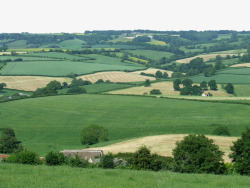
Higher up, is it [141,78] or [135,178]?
[135,178]

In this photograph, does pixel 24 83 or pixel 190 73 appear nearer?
pixel 24 83

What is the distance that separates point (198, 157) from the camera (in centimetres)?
3384

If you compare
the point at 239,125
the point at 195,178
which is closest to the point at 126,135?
the point at 239,125

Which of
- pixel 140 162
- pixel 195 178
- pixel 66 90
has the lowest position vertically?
pixel 66 90

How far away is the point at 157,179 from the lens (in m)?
24.6

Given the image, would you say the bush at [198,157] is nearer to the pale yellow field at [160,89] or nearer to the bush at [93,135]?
the bush at [93,135]

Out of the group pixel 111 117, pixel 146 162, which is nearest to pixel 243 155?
pixel 146 162

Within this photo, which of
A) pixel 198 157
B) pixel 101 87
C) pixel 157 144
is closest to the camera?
pixel 198 157

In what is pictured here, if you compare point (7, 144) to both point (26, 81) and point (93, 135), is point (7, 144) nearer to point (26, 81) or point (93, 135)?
point (93, 135)

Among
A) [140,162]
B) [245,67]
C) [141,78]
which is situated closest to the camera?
[140,162]

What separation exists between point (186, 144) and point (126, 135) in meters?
37.3

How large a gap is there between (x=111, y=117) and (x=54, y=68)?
8799cm

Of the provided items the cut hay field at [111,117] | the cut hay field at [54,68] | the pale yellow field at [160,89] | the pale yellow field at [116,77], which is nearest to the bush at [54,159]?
the cut hay field at [111,117]

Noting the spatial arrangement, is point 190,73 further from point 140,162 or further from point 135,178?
point 135,178
